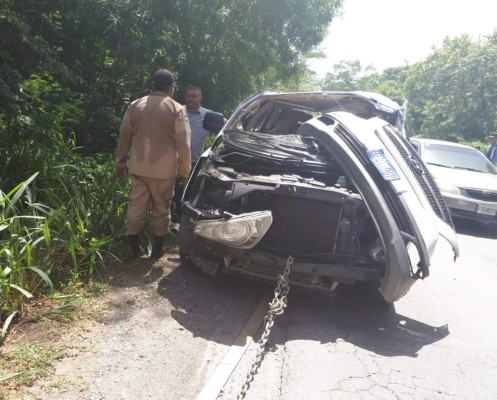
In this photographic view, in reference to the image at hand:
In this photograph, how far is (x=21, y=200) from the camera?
4.07 m

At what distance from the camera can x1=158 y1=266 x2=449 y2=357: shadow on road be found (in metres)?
3.50

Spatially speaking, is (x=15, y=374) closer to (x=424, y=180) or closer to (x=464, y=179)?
(x=424, y=180)

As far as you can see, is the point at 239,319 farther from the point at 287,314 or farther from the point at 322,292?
the point at 322,292

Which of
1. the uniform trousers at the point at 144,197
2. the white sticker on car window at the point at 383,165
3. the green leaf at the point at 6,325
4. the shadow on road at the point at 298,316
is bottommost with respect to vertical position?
the shadow on road at the point at 298,316

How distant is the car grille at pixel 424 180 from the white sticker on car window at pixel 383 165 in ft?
2.12

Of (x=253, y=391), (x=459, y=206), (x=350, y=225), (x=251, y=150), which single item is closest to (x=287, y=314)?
(x=350, y=225)

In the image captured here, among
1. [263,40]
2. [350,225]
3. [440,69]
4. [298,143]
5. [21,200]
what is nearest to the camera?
[350,225]

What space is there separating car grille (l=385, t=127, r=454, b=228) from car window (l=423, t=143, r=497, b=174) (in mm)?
4793

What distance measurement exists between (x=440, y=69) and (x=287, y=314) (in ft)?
88.4

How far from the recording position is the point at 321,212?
3.81 m

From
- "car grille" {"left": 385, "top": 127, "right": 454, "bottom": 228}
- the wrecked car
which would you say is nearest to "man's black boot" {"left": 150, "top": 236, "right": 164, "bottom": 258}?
the wrecked car

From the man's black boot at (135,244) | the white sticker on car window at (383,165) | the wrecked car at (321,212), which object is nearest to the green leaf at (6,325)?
the wrecked car at (321,212)

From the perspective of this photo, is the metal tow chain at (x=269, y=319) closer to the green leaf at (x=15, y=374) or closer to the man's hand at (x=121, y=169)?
the green leaf at (x=15, y=374)

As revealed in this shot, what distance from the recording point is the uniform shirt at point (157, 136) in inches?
164
